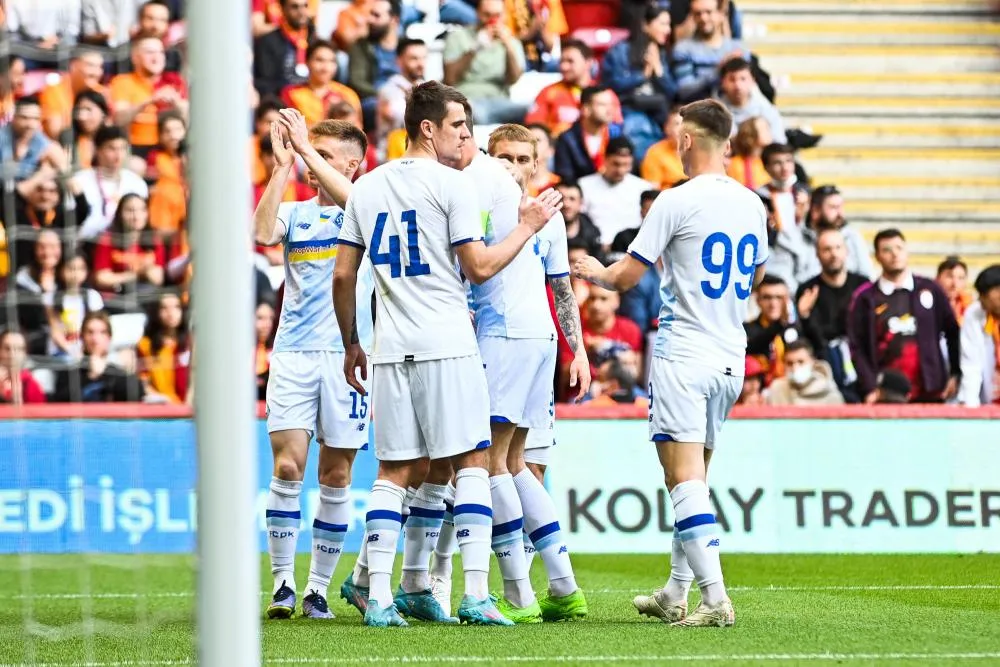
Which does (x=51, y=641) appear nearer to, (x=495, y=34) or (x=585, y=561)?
(x=585, y=561)

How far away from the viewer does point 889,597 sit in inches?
324

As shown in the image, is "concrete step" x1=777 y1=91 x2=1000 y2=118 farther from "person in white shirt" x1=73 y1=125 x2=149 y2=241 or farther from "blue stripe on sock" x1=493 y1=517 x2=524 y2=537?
"blue stripe on sock" x1=493 y1=517 x2=524 y2=537

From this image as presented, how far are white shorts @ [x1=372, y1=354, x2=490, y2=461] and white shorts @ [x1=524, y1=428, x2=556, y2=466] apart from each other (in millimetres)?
1003

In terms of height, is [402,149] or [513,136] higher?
[402,149]

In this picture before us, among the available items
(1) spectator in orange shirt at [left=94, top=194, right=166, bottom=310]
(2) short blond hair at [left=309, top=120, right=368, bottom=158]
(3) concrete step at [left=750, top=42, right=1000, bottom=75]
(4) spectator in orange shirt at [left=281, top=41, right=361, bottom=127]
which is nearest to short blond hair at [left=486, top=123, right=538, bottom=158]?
(2) short blond hair at [left=309, top=120, right=368, bottom=158]

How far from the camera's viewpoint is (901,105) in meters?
17.6

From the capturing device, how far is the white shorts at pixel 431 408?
21.3ft

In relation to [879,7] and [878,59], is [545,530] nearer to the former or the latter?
[878,59]

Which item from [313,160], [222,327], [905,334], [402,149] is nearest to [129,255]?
[402,149]

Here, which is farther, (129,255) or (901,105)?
(901,105)

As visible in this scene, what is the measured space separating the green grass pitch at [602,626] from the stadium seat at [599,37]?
6.85 metres

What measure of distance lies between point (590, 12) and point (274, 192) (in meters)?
9.57

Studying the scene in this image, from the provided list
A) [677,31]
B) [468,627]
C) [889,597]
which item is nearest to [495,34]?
[677,31]

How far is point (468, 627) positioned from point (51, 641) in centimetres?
169
